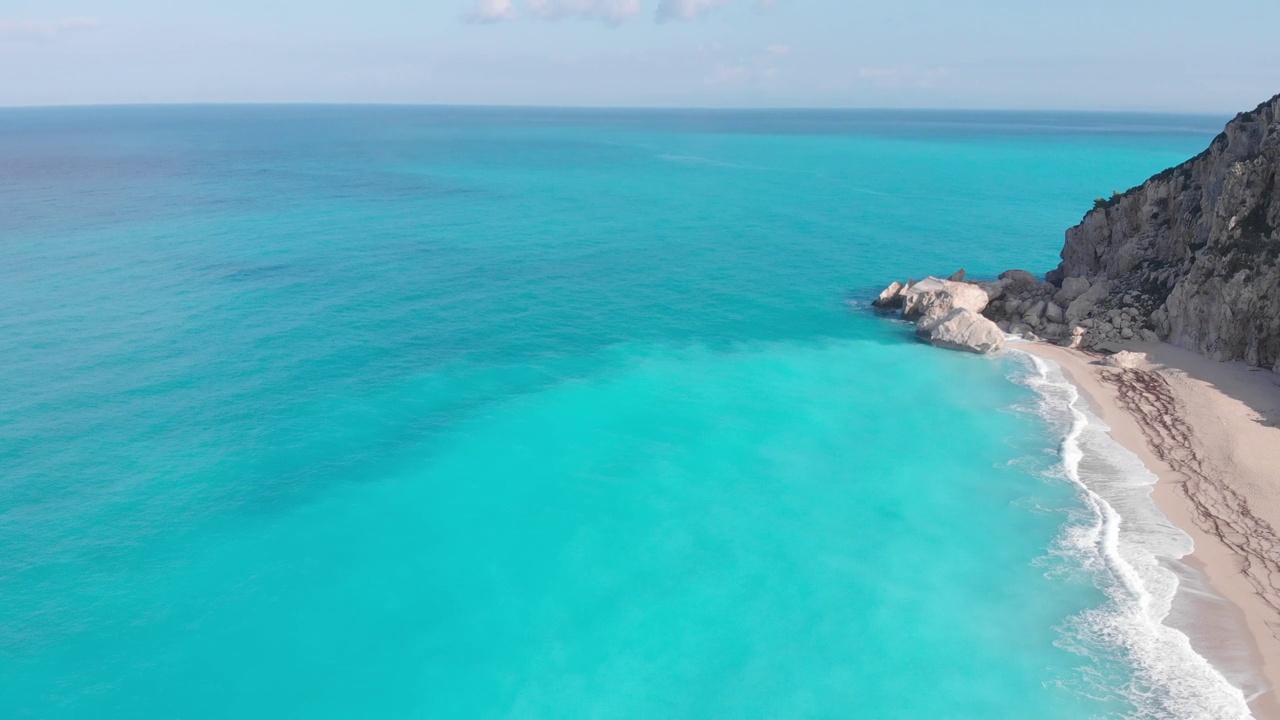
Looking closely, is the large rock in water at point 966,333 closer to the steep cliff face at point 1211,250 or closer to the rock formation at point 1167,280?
the rock formation at point 1167,280

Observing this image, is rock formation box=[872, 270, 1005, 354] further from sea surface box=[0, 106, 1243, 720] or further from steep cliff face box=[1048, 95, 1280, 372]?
steep cliff face box=[1048, 95, 1280, 372]

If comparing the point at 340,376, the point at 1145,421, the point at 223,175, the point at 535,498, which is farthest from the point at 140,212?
the point at 1145,421

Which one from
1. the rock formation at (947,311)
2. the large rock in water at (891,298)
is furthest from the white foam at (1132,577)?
the large rock in water at (891,298)

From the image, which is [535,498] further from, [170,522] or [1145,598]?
[1145,598]

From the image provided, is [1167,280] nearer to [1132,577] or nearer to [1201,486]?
[1201,486]

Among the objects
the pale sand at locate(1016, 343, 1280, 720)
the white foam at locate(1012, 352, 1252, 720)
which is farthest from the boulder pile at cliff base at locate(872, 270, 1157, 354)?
the white foam at locate(1012, 352, 1252, 720)

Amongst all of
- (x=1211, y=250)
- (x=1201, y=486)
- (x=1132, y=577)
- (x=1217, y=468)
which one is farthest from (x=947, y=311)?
(x=1132, y=577)
